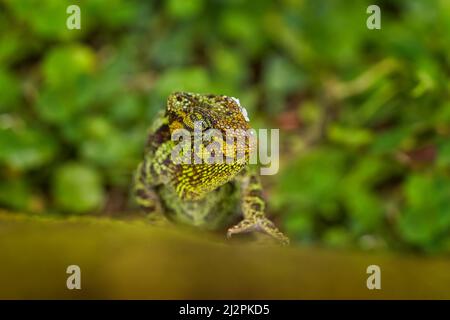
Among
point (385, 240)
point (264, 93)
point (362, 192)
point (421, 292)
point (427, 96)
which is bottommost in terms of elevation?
point (421, 292)

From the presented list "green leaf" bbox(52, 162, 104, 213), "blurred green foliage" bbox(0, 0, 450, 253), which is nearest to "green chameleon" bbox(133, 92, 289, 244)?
"blurred green foliage" bbox(0, 0, 450, 253)

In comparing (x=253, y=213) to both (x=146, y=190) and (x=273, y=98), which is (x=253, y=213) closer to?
(x=146, y=190)

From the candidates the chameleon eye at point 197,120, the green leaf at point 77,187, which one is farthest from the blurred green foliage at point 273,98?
the chameleon eye at point 197,120

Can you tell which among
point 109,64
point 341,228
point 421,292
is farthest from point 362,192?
point 421,292

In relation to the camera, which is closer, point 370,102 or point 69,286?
point 69,286

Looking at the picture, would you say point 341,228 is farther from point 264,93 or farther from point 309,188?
point 264,93

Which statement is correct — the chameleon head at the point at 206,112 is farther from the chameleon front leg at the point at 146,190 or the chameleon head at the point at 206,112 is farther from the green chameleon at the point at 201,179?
the chameleon front leg at the point at 146,190
